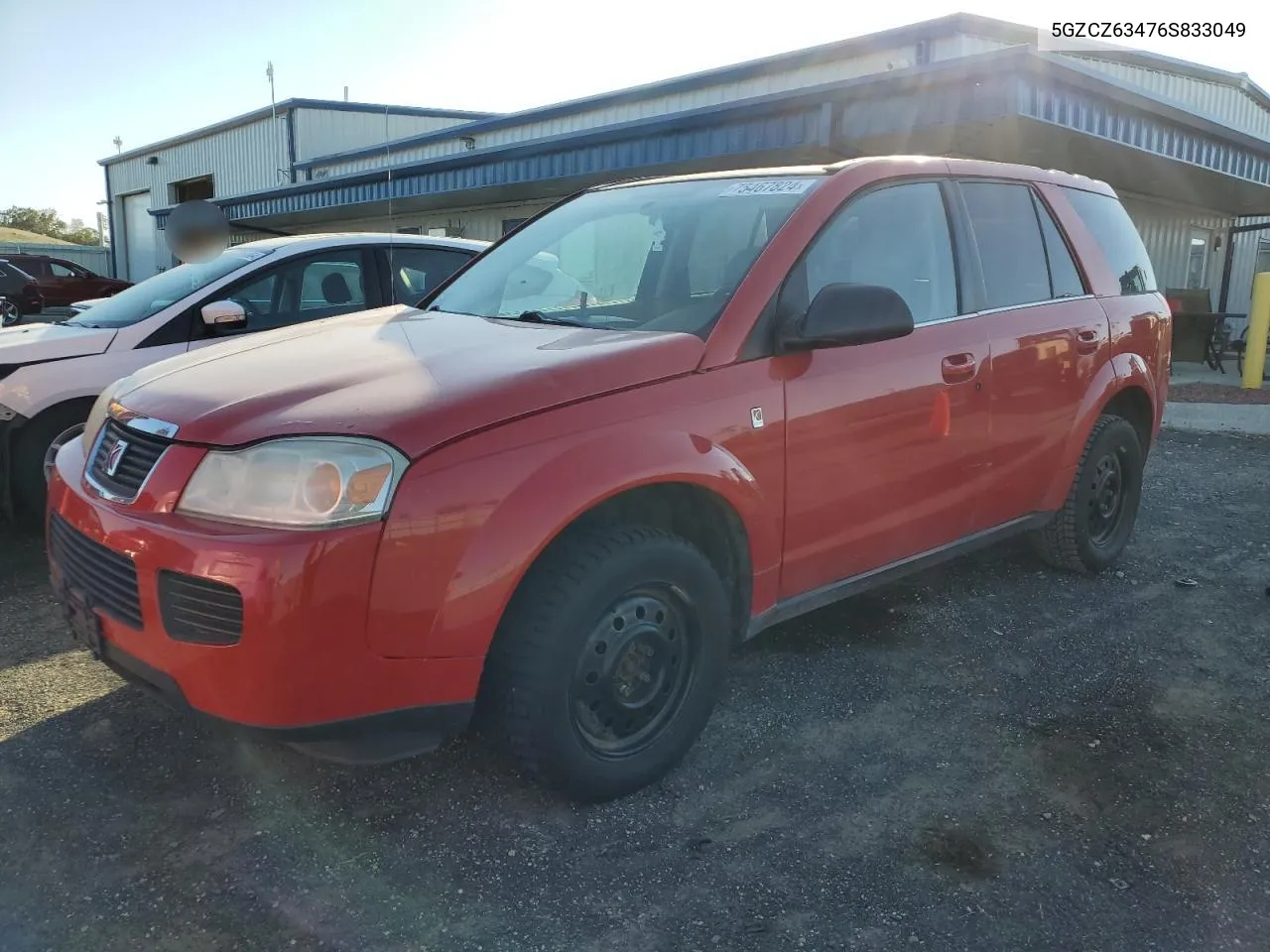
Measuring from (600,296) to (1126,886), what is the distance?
233 cm

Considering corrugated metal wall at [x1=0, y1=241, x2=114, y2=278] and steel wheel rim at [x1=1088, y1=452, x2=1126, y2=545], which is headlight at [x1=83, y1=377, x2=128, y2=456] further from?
corrugated metal wall at [x1=0, y1=241, x2=114, y2=278]

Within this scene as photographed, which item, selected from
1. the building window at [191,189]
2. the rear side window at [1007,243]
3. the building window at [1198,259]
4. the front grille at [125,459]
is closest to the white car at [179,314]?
the front grille at [125,459]

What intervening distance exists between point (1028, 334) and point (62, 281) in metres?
25.5

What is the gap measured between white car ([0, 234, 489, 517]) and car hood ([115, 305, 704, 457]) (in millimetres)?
1454

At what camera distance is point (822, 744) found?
314 cm

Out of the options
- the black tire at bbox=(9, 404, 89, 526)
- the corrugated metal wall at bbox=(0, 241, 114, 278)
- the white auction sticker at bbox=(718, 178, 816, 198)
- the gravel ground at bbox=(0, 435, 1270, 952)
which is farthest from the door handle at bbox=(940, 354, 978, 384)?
the corrugated metal wall at bbox=(0, 241, 114, 278)

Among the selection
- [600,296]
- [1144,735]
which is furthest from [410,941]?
[1144,735]

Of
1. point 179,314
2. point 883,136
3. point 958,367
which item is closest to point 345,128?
point 883,136

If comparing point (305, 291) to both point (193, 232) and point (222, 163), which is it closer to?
point (193, 232)

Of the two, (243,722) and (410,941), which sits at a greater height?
(243,722)

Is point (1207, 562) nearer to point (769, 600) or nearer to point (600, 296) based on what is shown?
point (769, 600)

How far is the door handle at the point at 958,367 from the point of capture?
11.4 feet

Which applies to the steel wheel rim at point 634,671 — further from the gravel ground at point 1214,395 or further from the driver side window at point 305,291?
the gravel ground at point 1214,395

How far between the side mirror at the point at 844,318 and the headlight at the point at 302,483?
130 cm
